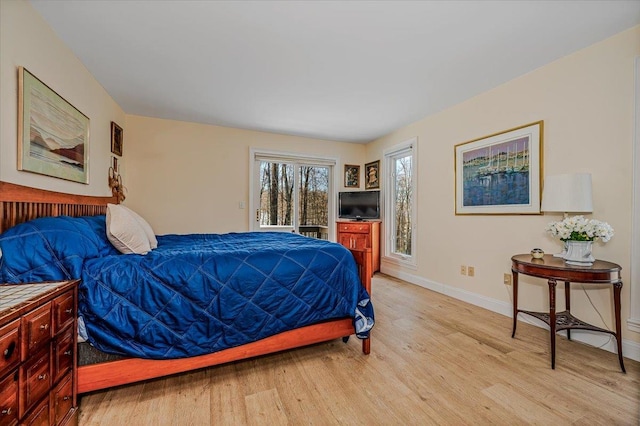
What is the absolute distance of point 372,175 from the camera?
4.99 meters

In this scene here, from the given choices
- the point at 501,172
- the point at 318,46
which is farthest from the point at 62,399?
the point at 501,172

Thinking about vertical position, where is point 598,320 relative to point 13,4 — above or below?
below

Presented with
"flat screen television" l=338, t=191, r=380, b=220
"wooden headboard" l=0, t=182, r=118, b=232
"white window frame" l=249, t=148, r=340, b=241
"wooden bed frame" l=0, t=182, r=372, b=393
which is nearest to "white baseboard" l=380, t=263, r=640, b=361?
"flat screen television" l=338, t=191, r=380, b=220

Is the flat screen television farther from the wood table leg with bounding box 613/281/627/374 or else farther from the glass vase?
the wood table leg with bounding box 613/281/627/374

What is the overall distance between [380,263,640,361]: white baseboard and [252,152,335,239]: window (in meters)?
1.48

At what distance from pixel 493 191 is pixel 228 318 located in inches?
112

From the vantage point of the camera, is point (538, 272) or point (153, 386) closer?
point (153, 386)

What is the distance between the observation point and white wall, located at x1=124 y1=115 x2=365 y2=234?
3746 millimetres

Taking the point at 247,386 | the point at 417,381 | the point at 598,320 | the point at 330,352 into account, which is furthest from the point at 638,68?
the point at 247,386

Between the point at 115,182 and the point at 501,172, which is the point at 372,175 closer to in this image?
the point at 501,172

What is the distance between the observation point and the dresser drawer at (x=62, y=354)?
119cm

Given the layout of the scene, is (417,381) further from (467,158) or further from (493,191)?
(467,158)

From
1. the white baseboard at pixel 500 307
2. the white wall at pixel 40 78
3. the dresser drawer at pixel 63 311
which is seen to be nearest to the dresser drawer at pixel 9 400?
the dresser drawer at pixel 63 311

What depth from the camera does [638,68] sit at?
1.94m
